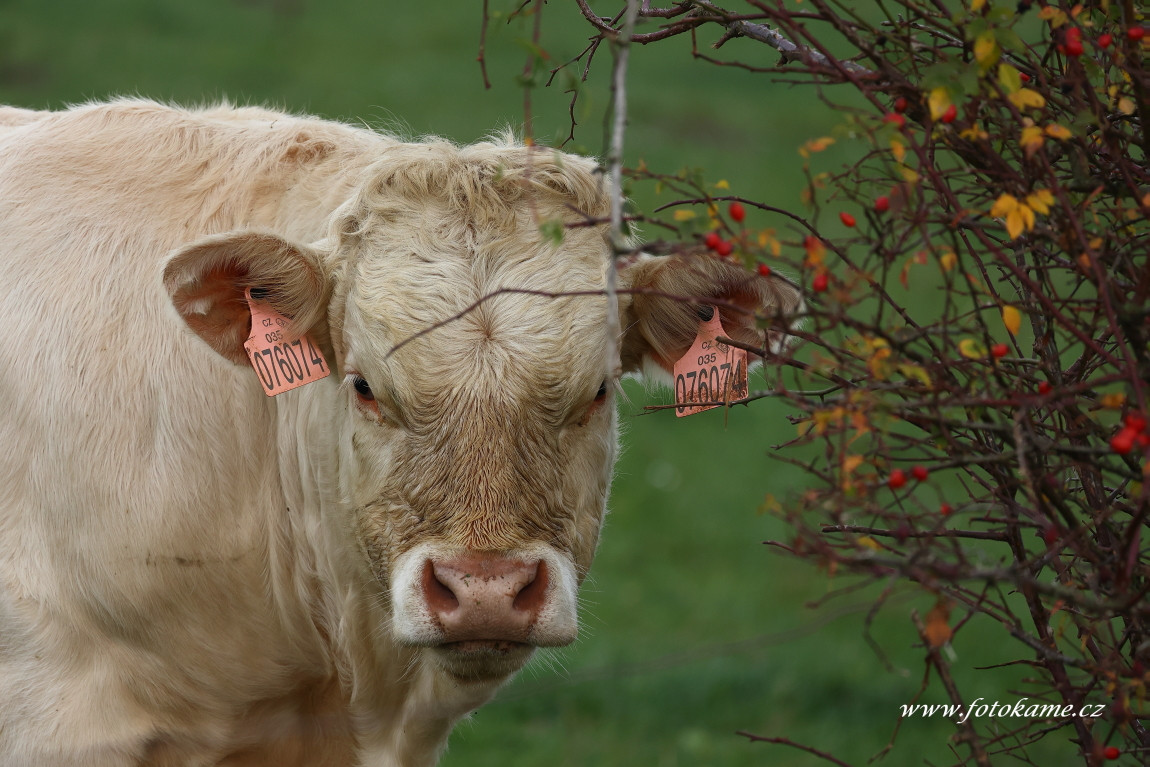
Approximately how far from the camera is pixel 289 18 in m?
19.3

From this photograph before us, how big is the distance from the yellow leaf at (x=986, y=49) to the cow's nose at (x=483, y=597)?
148cm

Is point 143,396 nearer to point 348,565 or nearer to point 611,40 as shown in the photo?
point 348,565

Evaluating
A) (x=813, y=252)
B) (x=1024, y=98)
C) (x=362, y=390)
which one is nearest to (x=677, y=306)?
(x=362, y=390)

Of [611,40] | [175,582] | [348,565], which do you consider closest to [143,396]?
[175,582]

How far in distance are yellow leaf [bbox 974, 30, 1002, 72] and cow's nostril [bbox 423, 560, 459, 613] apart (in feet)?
5.16

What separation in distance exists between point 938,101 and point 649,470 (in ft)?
28.6

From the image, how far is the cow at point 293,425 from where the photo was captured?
112 inches

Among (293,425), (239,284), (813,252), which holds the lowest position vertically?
(293,425)

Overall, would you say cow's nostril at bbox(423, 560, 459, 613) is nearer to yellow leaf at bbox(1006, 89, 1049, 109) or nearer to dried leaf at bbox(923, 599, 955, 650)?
dried leaf at bbox(923, 599, 955, 650)

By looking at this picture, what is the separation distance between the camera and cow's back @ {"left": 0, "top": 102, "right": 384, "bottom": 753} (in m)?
3.33

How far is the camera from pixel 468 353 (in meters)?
2.87

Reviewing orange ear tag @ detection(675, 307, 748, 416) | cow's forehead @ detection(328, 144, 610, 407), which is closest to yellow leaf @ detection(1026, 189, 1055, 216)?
cow's forehead @ detection(328, 144, 610, 407)

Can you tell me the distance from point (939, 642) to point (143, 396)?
2402 mm

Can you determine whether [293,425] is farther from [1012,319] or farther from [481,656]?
[1012,319]
